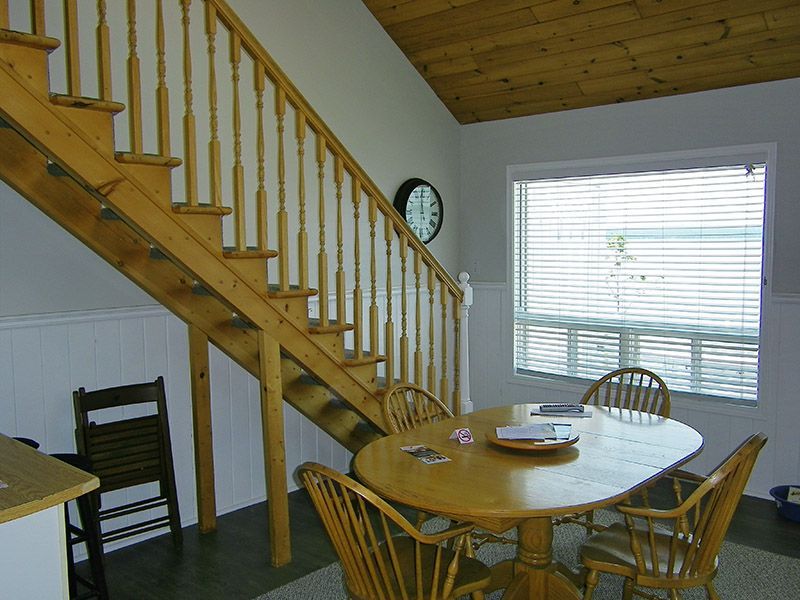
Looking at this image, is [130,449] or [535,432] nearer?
[535,432]

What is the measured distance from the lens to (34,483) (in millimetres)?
2027

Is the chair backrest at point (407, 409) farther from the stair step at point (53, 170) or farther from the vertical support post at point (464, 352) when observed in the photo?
the stair step at point (53, 170)

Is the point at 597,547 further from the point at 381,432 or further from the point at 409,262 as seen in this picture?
the point at 409,262

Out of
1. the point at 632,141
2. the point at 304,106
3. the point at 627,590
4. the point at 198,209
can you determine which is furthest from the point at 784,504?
the point at 198,209

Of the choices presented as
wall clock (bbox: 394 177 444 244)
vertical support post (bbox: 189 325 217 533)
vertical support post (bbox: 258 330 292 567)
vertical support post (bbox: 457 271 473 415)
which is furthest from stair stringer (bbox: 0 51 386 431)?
wall clock (bbox: 394 177 444 244)

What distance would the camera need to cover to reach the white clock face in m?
5.32

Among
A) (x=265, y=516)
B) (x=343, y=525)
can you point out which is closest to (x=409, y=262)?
(x=265, y=516)

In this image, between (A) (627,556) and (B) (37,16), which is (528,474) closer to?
(A) (627,556)

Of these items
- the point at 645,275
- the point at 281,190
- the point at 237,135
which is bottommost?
the point at 645,275

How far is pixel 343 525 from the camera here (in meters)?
2.25

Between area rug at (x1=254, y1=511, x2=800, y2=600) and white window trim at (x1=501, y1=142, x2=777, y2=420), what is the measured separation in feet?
3.61

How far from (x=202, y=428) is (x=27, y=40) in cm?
211

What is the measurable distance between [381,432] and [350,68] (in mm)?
2395

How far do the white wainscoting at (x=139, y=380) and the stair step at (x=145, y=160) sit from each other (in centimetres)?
108
